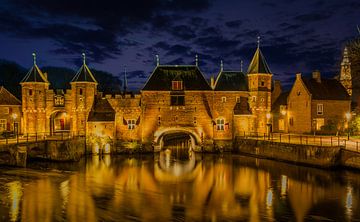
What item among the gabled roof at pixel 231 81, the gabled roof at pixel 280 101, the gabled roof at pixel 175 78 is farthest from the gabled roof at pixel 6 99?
the gabled roof at pixel 280 101

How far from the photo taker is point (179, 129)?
4000 centimetres

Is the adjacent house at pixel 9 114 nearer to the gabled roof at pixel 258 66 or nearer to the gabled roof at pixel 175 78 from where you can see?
the gabled roof at pixel 175 78

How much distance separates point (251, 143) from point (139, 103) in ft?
43.1

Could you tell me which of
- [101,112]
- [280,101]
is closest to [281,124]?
[280,101]

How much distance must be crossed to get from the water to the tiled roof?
7.87m

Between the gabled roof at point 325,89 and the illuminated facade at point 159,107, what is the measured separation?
21.0 feet

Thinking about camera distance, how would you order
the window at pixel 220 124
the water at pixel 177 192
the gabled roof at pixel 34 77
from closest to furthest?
the water at pixel 177 192, the gabled roof at pixel 34 77, the window at pixel 220 124

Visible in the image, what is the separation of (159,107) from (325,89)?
20.9 m

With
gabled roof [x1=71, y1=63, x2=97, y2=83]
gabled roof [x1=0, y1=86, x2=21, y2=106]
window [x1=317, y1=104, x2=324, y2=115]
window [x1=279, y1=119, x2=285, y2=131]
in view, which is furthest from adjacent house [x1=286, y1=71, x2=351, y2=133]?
gabled roof [x1=0, y1=86, x2=21, y2=106]

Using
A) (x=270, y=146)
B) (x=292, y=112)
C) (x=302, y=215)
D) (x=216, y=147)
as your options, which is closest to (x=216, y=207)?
(x=302, y=215)

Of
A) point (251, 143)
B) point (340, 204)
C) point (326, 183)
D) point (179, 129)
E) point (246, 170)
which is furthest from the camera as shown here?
point (179, 129)

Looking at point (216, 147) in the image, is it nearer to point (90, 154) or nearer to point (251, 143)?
point (251, 143)

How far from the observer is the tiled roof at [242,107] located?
40.2 m

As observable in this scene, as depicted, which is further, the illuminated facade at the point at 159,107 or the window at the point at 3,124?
the window at the point at 3,124
